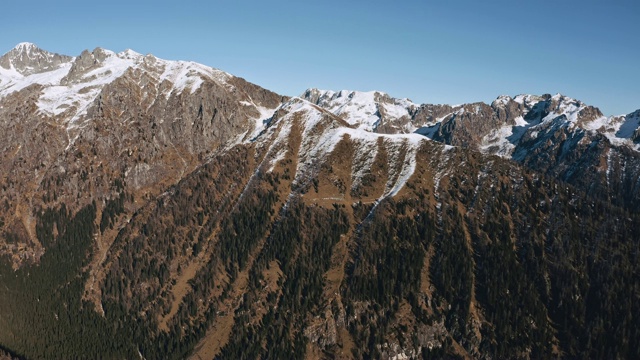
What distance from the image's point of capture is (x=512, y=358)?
198000mm

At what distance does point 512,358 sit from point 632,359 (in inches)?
1843

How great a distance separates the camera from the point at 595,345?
642 feet

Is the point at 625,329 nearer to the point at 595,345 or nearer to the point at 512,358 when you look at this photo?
the point at 595,345

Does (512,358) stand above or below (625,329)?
below

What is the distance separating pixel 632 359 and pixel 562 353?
86.3ft

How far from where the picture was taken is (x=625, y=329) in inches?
7746

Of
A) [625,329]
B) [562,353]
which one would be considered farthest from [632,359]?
[562,353]

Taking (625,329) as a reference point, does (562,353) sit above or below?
below

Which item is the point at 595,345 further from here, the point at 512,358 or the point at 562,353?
the point at 512,358

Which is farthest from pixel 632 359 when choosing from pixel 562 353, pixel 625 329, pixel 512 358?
pixel 512 358

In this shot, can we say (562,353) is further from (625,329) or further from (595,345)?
(625,329)

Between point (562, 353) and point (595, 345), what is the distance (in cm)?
1435

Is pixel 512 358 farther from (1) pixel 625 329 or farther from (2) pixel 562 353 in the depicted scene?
(1) pixel 625 329
